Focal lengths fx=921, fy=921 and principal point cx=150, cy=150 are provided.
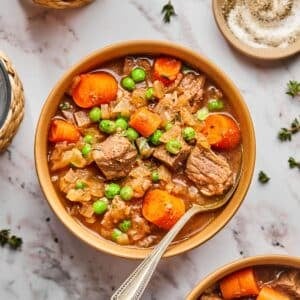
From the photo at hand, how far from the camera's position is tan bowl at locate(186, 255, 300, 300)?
3.27 metres

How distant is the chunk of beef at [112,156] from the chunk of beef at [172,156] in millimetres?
88

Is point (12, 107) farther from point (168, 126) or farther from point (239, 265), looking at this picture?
point (239, 265)

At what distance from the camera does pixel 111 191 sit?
3.33 m

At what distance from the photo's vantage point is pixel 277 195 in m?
3.54

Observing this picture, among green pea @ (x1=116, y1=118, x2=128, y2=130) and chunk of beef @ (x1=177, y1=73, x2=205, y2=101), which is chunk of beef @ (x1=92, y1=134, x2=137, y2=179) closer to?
green pea @ (x1=116, y1=118, x2=128, y2=130)

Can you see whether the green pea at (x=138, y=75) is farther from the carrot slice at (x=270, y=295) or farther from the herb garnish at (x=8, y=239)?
the carrot slice at (x=270, y=295)

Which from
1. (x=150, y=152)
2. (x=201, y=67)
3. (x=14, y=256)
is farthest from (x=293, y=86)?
(x=14, y=256)

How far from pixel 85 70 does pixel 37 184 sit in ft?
1.62

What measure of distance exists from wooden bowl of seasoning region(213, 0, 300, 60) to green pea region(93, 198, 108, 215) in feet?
2.55

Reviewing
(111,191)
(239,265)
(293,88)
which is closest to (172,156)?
(111,191)

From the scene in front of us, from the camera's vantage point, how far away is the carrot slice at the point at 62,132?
335 cm

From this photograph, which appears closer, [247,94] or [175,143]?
[175,143]

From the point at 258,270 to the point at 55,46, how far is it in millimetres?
1145

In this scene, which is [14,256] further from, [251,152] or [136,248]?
[251,152]
